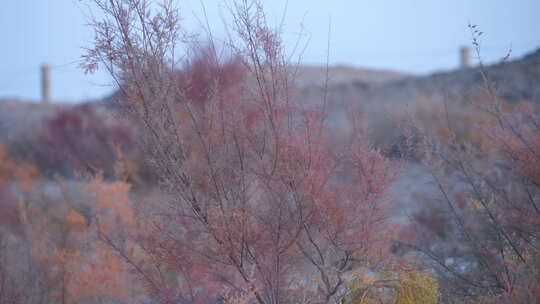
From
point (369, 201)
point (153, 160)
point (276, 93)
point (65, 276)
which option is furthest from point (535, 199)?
point (65, 276)

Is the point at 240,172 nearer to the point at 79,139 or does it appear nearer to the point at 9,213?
the point at 9,213

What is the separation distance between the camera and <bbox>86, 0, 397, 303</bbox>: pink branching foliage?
537 centimetres

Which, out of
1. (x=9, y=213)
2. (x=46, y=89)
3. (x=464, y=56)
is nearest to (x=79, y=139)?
(x=9, y=213)

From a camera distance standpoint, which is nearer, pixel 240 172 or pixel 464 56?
pixel 240 172

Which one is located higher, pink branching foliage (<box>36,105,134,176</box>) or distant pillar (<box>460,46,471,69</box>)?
distant pillar (<box>460,46,471,69</box>)

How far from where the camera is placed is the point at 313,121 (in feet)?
18.5

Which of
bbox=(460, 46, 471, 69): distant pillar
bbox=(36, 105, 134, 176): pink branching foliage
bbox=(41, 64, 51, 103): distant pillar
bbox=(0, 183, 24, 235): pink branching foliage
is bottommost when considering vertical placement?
bbox=(0, 183, 24, 235): pink branching foliage

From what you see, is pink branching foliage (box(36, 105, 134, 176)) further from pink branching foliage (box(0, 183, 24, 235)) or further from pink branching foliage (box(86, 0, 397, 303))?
pink branching foliage (box(86, 0, 397, 303))

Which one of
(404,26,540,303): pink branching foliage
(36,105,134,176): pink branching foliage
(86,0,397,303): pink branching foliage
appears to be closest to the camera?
(86,0,397,303): pink branching foliage

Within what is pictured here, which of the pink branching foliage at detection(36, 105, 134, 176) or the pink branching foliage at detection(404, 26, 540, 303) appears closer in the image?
the pink branching foliage at detection(404, 26, 540, 303)

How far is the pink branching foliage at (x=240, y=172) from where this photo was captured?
537cm

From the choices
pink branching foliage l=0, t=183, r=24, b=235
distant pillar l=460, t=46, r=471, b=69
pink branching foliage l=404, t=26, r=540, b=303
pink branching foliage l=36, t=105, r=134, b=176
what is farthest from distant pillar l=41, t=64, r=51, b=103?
pink branching foliage l=404, t=26, r=540, b=303

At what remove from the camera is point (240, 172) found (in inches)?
216

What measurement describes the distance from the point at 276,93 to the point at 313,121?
45 centimetres
